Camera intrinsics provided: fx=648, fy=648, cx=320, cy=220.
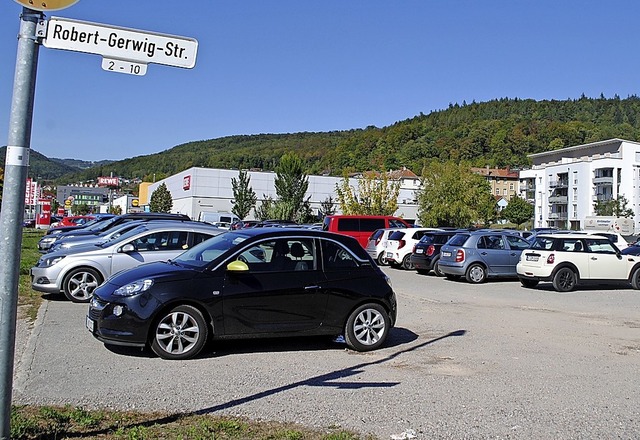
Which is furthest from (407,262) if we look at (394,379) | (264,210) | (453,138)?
(453,138)

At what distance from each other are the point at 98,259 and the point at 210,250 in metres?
5.03

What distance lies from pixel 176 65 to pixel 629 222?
2324 inches

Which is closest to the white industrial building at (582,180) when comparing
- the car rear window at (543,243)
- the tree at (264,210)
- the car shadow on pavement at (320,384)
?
the tree at (264,210)

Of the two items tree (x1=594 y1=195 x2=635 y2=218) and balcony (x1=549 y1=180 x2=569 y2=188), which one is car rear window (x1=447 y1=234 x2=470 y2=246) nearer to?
tree (x1=594 y1=195 x2=635 y2=218)

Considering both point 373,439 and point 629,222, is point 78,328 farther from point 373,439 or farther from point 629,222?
point 629,222

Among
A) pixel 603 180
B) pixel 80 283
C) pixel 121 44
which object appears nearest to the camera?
pixel 121 44

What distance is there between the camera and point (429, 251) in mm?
23359

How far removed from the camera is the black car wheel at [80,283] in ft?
42.1

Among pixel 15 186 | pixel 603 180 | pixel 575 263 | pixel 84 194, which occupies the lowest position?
pixel 575 263

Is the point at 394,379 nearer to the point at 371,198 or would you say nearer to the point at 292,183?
the point at 371,198

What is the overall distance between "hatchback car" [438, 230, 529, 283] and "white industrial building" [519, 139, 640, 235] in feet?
228

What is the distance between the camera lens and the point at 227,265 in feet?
27.6

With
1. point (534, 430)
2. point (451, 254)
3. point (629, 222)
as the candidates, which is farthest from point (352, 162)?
point (534, 430)

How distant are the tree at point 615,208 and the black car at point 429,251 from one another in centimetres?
6176
